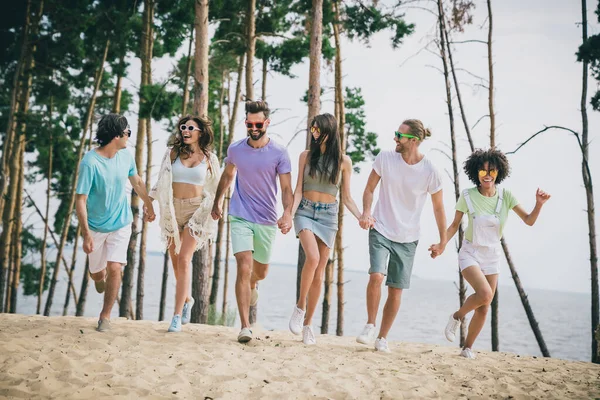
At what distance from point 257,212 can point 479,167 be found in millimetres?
2628

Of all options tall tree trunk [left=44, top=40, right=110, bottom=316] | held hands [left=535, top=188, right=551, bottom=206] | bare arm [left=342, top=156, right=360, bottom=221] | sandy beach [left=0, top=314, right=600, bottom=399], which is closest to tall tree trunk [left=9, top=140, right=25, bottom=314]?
tall tree trunk [left=44, top=40, right=110, bottom=316]

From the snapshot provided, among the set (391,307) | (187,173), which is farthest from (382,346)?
(187,173)

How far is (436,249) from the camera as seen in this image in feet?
20.4

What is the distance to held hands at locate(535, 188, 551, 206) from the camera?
237 inches

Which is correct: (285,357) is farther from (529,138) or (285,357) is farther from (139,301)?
(139,301)

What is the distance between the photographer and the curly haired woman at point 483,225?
20.0ft

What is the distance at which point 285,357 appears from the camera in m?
5.64

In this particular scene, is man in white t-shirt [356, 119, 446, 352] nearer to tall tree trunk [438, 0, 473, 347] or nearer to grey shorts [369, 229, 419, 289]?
grey shorts [369, 229, 419, 289]

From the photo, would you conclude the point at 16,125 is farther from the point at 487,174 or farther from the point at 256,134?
the point at 487,174

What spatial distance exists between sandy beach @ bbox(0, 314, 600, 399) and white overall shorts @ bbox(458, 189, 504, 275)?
1.09 m

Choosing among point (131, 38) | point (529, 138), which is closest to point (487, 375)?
point (529, 138)

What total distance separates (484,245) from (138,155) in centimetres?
1088

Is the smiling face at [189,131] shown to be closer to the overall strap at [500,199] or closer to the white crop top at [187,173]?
the white crop top at [187,173]

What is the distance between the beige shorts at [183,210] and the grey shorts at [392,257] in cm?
210
